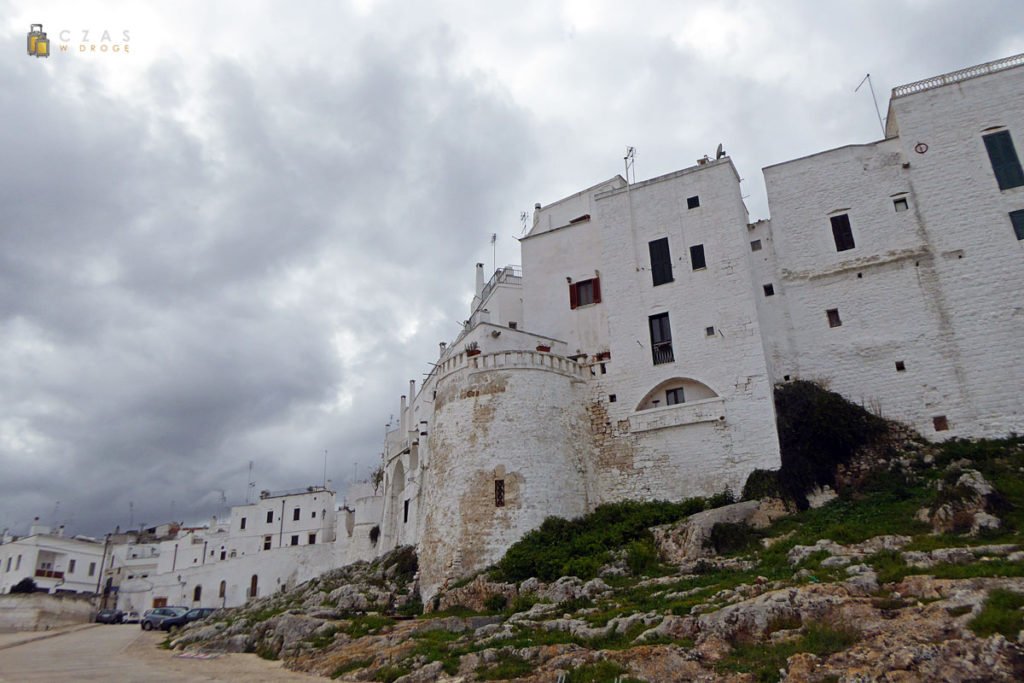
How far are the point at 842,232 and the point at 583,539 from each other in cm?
1652

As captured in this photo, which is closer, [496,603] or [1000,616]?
[1000,616]

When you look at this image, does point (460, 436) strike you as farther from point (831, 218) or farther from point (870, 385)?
point (831, 218)

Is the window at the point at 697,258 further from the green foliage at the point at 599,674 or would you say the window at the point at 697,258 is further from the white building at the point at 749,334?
the green foliage at the point at 599,674

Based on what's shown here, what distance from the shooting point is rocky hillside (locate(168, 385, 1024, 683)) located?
1187 centimetres

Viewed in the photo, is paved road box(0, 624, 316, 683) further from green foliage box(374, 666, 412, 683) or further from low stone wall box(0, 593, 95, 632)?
low stone wall box(0, 593, 95, 632)

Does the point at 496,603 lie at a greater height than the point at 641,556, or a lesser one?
lesser

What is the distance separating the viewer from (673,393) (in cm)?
2728

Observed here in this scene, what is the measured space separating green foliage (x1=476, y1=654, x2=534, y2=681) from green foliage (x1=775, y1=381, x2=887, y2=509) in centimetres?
1236

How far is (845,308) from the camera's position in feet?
85.8

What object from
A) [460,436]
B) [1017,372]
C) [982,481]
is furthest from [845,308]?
[460,436]

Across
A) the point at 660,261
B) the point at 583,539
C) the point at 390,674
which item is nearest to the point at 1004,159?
the point at 660,261

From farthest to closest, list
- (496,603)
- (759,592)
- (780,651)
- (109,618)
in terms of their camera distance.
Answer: (109,618) → (496,603) → (759,592) → (780,651)

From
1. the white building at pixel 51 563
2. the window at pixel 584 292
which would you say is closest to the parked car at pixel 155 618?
the white building at pixel 51 563

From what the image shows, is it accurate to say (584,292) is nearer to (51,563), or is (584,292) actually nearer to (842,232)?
(842,232)
